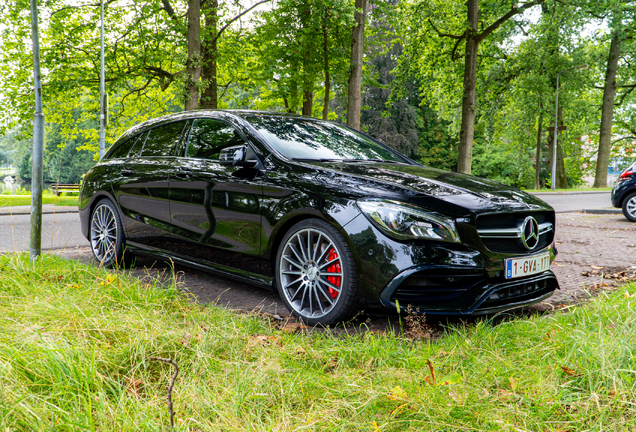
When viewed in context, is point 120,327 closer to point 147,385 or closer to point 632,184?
point 147,385

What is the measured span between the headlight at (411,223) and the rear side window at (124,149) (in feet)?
11.2

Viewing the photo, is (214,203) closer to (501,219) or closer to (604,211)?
(501,219)

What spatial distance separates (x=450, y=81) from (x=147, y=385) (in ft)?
71.7

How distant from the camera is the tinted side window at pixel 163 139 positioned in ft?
16.0

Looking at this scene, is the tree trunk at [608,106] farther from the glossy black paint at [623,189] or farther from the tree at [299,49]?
the glossy black paint at [623,189]

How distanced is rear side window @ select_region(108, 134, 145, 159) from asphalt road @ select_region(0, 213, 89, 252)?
1.02 meters

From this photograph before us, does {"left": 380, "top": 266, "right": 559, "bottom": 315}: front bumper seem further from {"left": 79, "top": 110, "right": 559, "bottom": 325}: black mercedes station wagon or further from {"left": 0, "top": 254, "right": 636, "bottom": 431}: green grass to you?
{"left": 0, "top": 254, "right": 636, "bottom": 431}: green grass

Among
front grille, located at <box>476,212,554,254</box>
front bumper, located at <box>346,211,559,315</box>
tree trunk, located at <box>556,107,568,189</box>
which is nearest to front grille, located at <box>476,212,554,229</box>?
front grille, located at <box>476,212,554,254</box>

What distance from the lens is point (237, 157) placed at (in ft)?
13.0

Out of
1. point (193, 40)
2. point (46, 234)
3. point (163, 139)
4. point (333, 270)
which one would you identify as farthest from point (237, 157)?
point (193, 40)

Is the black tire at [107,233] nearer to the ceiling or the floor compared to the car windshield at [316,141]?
nearer to the floor

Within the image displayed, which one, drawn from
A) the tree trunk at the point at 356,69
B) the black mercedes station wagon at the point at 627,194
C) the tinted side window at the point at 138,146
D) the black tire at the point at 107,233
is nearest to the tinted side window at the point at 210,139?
the tinted side window at the point at 138,146

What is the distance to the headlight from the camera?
304 centimetres

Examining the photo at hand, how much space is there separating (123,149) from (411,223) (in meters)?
3.80
